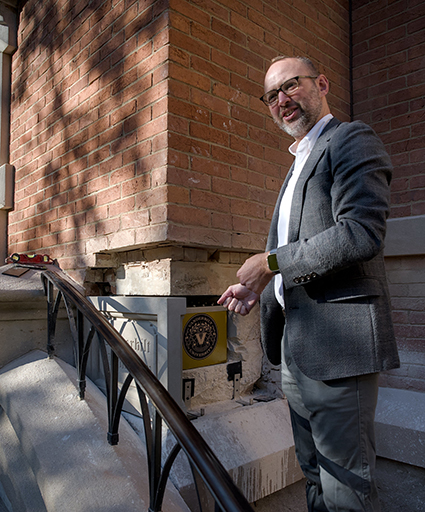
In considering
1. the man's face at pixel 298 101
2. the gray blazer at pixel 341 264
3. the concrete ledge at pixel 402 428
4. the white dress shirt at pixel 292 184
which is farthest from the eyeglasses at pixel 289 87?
the concrete ledge at pixel 402 428

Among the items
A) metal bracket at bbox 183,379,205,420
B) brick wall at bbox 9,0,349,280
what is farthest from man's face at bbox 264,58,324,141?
metal bracket at bbox 183,379,205,420

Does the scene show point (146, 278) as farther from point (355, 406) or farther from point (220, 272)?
point (355, 406)

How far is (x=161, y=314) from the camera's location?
2191mm

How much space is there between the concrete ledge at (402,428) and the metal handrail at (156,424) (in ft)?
5.43

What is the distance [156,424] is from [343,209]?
1002mm

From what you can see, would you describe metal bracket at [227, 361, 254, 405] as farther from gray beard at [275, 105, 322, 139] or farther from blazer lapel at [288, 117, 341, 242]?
gray beard at [275, 105, 322, 139]

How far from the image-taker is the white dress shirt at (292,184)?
4.88ft

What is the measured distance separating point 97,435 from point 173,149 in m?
1.52

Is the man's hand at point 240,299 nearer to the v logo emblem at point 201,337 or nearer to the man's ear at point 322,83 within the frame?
the man's ear at point 322,83

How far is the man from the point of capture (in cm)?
119

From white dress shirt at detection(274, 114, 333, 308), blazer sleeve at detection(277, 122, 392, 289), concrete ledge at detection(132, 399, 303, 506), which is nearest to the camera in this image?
blazer sleeve at detection(277, 122, 392, 289)

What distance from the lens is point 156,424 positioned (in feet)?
4.72

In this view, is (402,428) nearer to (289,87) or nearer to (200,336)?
(200,336)

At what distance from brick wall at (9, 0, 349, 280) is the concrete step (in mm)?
883
